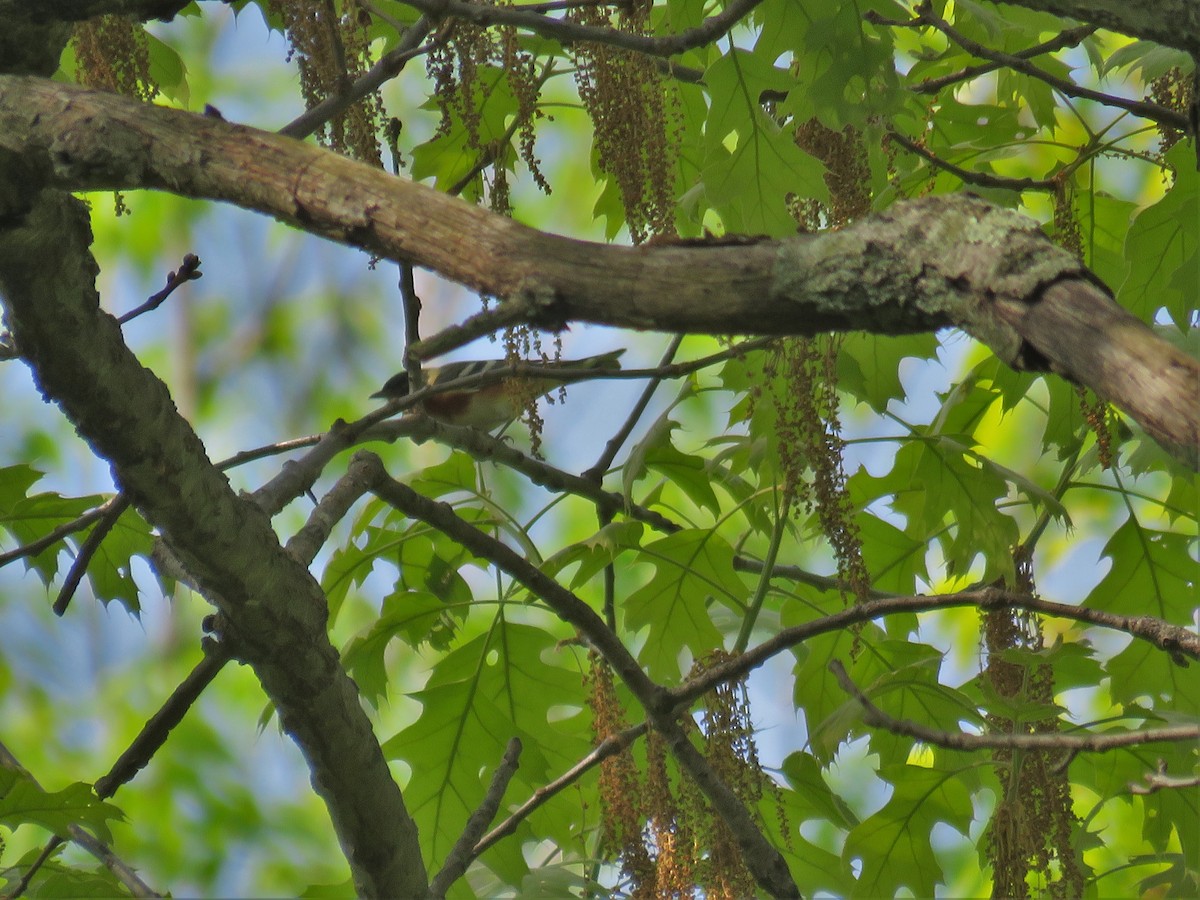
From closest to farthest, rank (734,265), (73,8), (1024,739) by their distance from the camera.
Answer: (734,265) < (1024,739) < (73,8)

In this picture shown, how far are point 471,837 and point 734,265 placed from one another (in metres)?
1.25

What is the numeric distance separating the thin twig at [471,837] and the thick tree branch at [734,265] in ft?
3.75

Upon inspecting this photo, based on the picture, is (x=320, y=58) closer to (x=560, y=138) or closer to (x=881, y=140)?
(x=881, y=140)

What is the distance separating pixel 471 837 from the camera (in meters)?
1.81

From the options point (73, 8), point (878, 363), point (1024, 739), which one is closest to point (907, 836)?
point (878, 363)

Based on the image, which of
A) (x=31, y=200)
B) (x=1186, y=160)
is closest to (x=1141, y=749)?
(x=1186, y=160)

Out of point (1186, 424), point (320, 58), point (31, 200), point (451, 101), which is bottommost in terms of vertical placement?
point (1186, 424)

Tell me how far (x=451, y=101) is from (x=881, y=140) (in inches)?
37.9

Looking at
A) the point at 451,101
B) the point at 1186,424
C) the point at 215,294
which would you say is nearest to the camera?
the point at 1186,424

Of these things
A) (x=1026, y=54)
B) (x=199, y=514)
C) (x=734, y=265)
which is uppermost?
(x=1026, y=54)

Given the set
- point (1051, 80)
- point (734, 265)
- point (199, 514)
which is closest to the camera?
point (734, 265)

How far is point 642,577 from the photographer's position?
291 inches

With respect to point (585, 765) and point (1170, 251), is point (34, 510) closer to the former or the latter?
point (585, 765)

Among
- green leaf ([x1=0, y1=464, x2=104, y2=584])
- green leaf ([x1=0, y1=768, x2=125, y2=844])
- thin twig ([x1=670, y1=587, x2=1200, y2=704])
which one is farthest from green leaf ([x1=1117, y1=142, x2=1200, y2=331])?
green leaf ([x1=0, y1=464, x2=104, y2=584])
